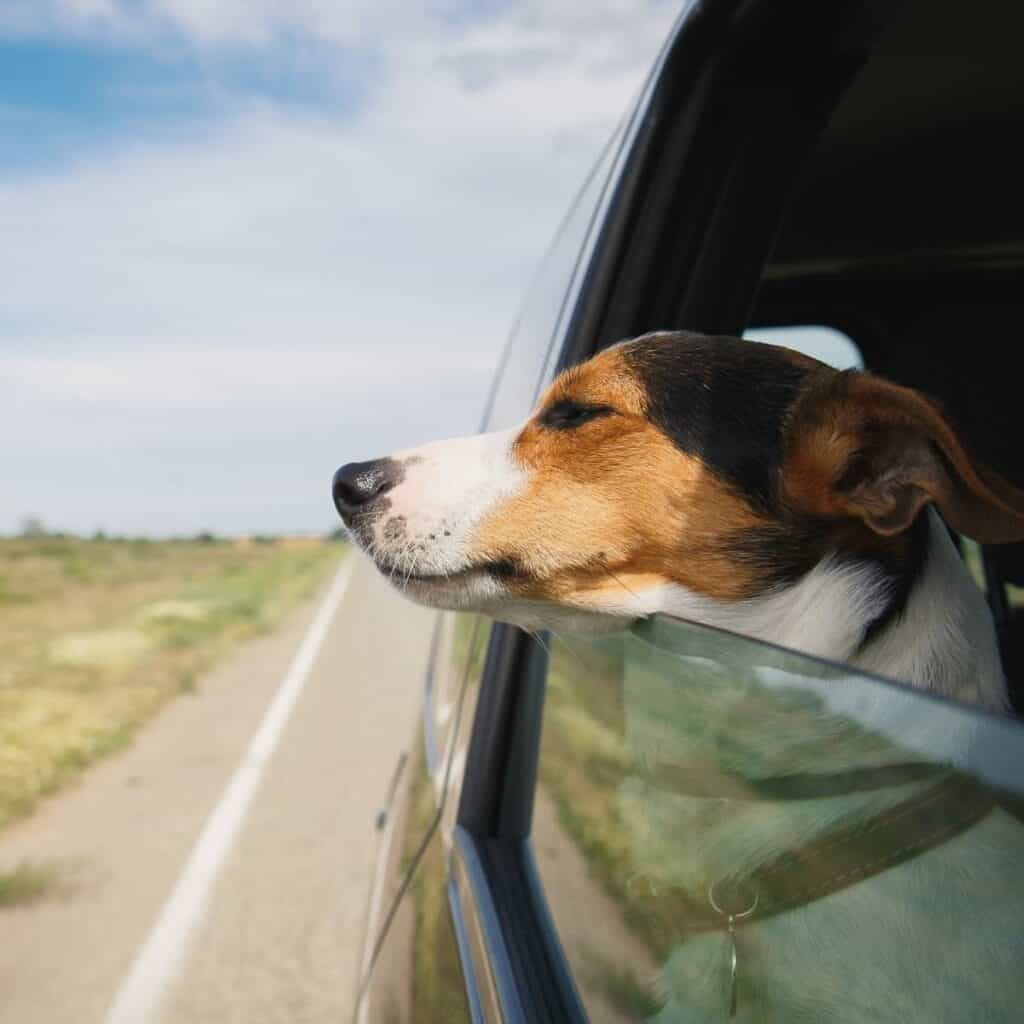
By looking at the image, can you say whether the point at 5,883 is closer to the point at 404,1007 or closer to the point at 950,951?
the point at 404,1007

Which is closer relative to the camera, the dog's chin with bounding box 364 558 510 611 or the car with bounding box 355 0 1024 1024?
the car with bounding box 355 0 1024 1024

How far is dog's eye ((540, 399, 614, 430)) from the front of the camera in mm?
2541

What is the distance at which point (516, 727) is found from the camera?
2.56 m

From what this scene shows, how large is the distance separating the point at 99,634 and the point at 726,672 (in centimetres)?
1472

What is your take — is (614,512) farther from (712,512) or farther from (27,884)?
(27,884)

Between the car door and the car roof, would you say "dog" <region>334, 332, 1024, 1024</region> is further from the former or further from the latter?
the car roof

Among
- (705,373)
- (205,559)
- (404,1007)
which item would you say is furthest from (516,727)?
(205,559)

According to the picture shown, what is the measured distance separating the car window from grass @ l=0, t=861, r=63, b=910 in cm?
459

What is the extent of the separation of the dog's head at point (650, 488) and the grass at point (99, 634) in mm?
5602

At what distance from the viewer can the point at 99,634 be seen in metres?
15.0

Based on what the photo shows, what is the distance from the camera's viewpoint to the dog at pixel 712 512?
196 cm

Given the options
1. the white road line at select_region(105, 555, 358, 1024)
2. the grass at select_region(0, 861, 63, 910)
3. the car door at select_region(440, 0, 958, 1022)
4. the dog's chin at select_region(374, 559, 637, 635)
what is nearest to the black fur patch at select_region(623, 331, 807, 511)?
the car door at select_region(440, 0, 958, 1022)

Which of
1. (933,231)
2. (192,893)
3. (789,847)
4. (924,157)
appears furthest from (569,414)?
(192,893)

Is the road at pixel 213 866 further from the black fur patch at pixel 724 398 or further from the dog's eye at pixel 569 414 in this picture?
the black fur patch at pixel 724 398
